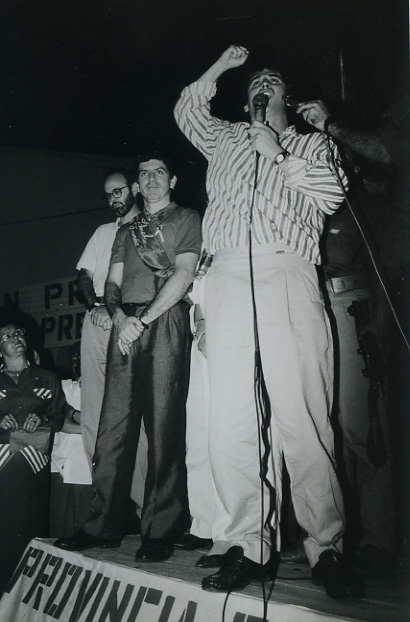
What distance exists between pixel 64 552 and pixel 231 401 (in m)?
1.10

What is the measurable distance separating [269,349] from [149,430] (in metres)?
0.74

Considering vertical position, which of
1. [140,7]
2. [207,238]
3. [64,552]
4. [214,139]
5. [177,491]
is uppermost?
[140,7]

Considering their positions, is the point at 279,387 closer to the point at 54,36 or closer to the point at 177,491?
the point at 177,491

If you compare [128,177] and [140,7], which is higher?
[140,7]

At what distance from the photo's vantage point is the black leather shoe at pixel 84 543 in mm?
2217

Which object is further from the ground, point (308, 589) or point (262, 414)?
point (262, 414)

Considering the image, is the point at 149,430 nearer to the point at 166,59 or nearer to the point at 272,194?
the point at 272,194

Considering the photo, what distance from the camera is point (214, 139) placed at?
2303mm

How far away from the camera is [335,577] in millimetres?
1592

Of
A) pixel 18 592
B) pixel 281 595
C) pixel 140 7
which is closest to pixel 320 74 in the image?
pixel 140 7

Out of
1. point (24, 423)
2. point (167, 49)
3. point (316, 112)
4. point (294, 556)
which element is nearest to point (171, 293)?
point (316, 112)

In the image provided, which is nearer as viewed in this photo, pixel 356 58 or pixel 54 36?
pixel 356 58

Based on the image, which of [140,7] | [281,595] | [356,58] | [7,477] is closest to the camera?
[281,595]

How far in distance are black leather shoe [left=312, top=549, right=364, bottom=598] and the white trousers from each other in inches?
1.8
